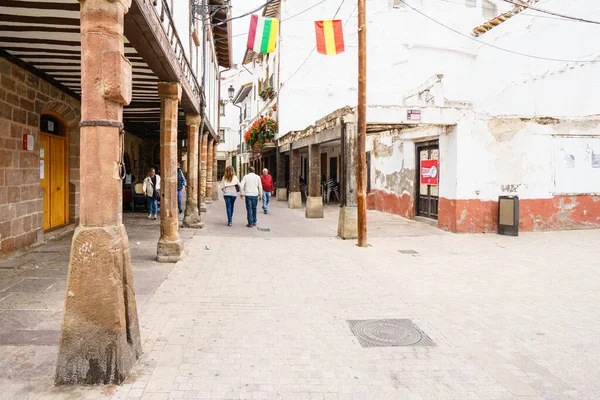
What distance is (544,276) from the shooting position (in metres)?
6.51

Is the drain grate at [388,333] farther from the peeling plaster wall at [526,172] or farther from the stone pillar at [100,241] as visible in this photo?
the peeling plaster wall at [526,172]

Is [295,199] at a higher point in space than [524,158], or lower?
lower

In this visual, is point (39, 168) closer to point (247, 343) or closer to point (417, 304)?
point (247, 343)

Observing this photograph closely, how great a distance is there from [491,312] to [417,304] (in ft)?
2.59

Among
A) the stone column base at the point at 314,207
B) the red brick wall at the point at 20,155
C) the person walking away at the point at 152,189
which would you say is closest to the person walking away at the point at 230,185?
the person walking away at the point at 152,189

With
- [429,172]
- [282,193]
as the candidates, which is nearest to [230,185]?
[429,172]

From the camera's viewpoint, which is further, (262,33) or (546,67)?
(546,67)

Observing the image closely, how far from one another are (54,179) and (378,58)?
15724 mm

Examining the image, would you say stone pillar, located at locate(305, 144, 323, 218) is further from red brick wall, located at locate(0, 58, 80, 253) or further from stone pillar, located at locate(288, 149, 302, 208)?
red brick wall, located at locate(0, 58, 80, 253)

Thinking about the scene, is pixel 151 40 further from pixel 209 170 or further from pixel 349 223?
pixel 209 170

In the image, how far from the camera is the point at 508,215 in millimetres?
10320

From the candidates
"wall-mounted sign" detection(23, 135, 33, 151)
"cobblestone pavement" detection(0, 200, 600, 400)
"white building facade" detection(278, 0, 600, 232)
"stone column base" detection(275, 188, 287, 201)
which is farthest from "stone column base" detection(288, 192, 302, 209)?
"wall-mounted sign" detection(23, 135, 33, 151)

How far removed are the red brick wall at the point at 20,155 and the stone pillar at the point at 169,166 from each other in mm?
2228

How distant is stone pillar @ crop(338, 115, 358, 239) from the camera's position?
9852mm
